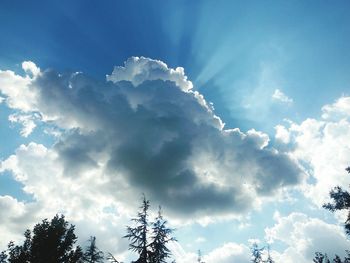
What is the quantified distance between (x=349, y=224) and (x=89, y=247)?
95.1 ft

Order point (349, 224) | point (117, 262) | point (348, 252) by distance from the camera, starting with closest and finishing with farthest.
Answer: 1. point (117, 262)
2. point (348, 252)
3. point (349, 224)

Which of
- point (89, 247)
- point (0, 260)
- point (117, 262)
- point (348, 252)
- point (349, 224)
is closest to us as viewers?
point (117, 262)

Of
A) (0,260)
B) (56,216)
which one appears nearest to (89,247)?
(56,216)

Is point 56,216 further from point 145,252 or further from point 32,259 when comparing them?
point 145,252

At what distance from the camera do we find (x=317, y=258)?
2223cm

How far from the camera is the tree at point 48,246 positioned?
25.8 m

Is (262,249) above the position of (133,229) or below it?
above

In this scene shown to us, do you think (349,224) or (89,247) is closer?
(349,224)

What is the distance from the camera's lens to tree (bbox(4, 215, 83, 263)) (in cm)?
2584

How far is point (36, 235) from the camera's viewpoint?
2666cm

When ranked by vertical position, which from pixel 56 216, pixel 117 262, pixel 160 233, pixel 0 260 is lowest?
pixel 117 262


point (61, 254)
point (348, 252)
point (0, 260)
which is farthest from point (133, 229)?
point (0, 260)

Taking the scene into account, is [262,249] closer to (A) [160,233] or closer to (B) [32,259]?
(A) [160,233]

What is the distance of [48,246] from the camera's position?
26.5 metres
